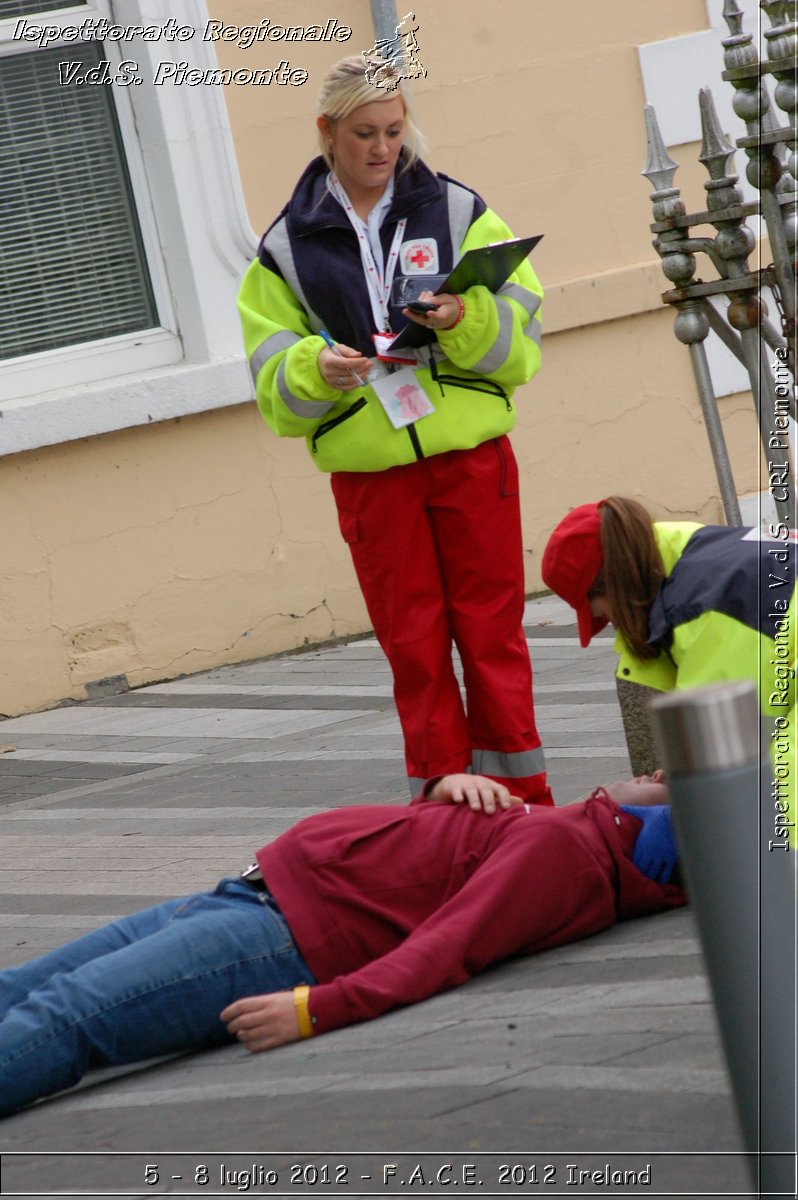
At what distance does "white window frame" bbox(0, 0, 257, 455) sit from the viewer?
791cm

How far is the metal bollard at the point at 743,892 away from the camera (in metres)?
2.02

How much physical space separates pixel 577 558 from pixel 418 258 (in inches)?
49.7

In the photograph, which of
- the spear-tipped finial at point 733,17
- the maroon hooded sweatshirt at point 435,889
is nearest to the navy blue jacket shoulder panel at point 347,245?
the spear-tipped finial at point 733,17

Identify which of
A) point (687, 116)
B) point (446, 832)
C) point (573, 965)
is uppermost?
point (687, 116)

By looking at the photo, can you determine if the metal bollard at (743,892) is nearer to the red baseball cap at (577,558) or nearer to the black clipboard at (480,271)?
the red baseball cap at (577,558)

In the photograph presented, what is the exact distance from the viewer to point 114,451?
25.9 ft

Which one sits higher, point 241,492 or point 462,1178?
point 241,492

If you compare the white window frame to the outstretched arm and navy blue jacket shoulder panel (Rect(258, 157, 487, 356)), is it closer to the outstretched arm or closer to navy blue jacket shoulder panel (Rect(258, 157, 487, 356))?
navy blue jacket shoulder panel (Rect(258, 157, 487, 356))

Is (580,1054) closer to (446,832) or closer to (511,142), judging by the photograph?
(446,832)

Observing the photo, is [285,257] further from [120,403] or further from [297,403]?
[120,403]

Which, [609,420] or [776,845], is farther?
[609,420]

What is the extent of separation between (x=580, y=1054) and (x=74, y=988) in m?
0.98

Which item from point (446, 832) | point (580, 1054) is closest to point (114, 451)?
point (446, 832)

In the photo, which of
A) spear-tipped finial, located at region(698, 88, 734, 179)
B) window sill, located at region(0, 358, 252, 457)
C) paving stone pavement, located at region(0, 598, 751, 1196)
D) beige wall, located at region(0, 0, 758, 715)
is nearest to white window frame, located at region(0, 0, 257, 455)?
window sill, located at region(0, 358, 252, 457)
